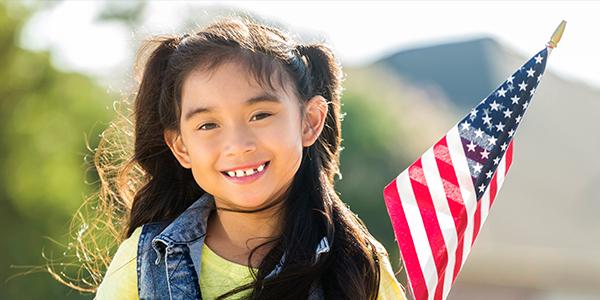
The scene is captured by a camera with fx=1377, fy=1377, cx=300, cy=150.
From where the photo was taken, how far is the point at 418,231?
4258mm

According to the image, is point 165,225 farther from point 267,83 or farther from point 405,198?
point 405,198

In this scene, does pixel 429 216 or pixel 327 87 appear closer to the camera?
pixel 327 87

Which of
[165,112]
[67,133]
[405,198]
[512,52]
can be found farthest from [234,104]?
[512,52]

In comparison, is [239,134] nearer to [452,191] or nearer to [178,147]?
[178,147]

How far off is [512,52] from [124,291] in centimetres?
2429

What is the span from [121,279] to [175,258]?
0.16 m

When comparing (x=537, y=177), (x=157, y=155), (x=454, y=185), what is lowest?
(x=537, y=177)

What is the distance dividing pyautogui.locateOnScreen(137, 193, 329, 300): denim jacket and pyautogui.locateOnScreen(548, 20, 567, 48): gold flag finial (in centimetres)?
98

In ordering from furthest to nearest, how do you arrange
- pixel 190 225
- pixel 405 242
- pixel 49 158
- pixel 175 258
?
pixel 49 158, pixel 405 242, pixel 190 225, pixel 175 258

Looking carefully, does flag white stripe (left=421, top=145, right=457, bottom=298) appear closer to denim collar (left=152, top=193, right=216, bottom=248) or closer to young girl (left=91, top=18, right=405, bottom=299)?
young girl (left=91, top=18, right=405, bottom=299)

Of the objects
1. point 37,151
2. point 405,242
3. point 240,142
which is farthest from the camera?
point 37,151

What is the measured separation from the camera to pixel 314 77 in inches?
158

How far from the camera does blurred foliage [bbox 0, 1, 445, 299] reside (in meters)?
17.6

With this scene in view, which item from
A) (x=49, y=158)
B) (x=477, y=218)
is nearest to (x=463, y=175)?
(x=477, y=218)
